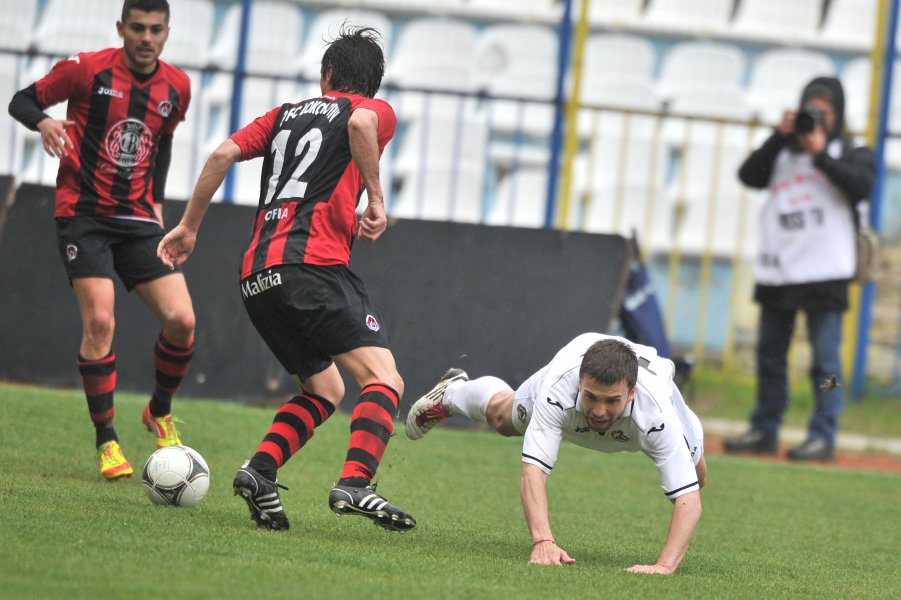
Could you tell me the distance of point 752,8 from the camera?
48.9ft

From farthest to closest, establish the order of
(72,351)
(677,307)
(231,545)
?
(677,307)
(72,351)
(231,545)

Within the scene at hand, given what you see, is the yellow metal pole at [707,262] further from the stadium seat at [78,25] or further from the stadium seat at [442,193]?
the stadium seat at [78,25]

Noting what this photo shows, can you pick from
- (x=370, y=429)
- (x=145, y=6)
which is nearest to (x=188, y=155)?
(x=145, y=6)

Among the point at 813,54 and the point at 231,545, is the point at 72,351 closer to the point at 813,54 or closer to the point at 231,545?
the point at 231,545

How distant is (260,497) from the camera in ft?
16.6

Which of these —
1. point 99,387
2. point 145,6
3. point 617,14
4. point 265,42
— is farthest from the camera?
point 617,14

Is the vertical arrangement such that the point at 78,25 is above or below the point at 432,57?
below

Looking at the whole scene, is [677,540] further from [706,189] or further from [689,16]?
[689,16]

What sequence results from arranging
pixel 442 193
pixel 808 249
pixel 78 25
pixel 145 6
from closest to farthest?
pixel 145 6
pixel 808 249
pixel 78 25
pixel 442 193

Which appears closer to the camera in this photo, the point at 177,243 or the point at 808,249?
the point at 177,243

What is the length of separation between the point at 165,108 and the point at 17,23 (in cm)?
569

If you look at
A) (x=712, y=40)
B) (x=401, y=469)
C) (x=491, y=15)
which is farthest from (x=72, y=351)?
Answer: (x=712, y=40)

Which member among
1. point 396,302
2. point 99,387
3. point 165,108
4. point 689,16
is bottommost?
point 99,387

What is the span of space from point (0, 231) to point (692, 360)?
538cm
